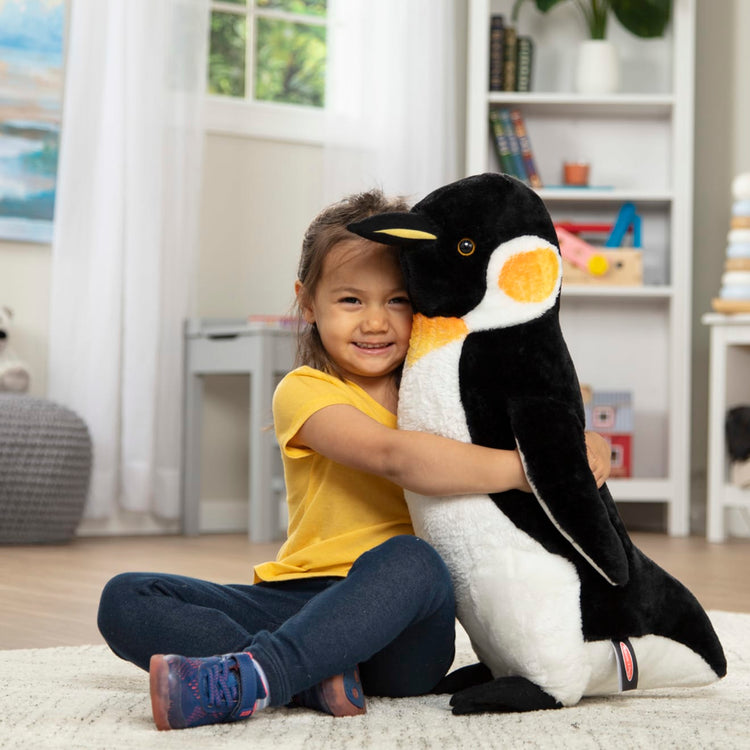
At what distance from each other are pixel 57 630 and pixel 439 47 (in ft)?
6.86

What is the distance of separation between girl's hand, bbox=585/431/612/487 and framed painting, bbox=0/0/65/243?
195 centimetres

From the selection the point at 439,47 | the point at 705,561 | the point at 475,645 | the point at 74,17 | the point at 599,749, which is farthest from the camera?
the point at 439,47

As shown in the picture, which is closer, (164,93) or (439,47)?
(164,93)

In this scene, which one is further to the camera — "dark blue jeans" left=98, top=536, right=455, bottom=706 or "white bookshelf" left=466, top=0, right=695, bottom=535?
"white bookshelf" left=466, top=0, right=695, bottom=535

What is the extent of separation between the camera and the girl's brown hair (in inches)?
42.6

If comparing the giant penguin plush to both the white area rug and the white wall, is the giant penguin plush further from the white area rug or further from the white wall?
the white wall

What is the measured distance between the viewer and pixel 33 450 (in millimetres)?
2461

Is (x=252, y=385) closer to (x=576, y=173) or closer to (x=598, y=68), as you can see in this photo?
(x=576, y=173)

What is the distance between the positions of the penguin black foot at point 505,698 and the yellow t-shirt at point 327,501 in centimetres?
16

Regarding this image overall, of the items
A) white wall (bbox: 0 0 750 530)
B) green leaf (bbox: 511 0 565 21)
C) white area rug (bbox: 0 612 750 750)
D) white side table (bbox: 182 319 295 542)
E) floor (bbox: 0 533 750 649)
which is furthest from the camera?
green leaf (bbox: 511 0 565 21)

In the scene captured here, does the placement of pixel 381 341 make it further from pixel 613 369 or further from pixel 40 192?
pixel 613 369

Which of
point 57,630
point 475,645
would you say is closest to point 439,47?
point 57,630

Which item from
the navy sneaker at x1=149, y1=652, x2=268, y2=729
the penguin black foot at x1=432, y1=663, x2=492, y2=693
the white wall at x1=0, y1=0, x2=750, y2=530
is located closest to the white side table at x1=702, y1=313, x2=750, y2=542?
the white wall at x1=0, y1=0, x2=750, y2=530

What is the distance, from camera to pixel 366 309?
105 cm
